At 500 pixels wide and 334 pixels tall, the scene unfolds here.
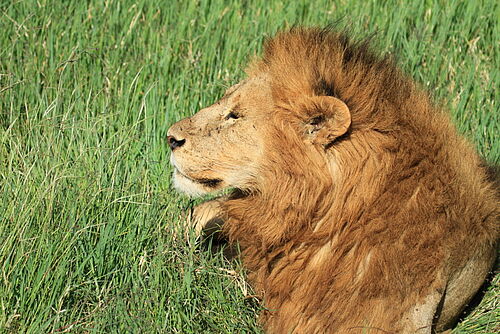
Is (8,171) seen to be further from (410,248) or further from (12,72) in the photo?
(410,248)

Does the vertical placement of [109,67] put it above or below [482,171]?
below

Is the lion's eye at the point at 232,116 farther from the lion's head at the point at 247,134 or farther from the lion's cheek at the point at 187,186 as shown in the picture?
the lion's cheek at the point at 187,186

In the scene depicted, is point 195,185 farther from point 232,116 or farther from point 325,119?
point 325,119

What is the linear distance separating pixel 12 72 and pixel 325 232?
2.22 meters

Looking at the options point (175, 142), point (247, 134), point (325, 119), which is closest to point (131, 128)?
point (175, 142)

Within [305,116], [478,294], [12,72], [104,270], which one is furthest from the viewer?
[12,72]

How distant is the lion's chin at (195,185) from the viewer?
319cm

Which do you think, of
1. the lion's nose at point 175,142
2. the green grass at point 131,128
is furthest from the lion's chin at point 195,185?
the green grass at point 131,128

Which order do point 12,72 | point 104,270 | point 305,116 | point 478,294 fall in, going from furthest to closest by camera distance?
point 12,72 → point 478,294 → point 104,270 → point 305,116

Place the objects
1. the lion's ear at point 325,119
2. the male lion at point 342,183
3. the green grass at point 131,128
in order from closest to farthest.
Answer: the lion's ear at point 325,119
the male lion at point 342,183
the green grass at point 131,128

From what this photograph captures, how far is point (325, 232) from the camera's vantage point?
3.10m

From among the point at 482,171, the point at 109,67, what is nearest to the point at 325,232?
the point at 482,171

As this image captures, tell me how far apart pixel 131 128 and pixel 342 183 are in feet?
4.38

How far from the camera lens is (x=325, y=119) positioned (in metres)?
2.95
